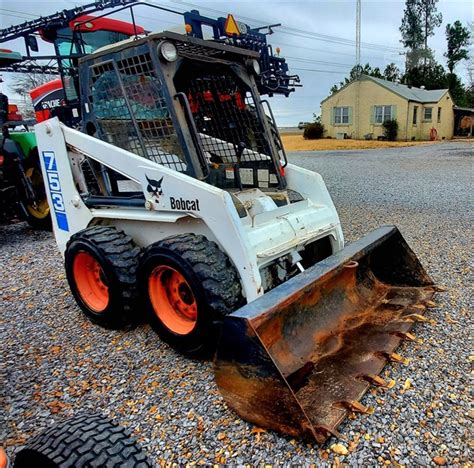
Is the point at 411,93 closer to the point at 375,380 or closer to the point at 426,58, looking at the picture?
the point at 426,58

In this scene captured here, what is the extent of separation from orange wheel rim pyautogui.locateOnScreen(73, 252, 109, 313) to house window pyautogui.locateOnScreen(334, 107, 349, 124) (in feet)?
107

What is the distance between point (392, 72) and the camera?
4831 centimetres

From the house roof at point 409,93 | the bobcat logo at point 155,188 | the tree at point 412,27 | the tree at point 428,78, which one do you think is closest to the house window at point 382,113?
the house roof at point 409,93

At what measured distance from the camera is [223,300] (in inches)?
104

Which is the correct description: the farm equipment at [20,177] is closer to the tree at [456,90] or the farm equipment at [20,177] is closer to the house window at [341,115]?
the house window at [341,115]

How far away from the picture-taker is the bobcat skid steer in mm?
2332

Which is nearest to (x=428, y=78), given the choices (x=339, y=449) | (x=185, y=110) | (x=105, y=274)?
(x=185, y=110)

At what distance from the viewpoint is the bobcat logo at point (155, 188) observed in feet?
9.89

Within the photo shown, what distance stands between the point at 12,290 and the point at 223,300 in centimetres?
295

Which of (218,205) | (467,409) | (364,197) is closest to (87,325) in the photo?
(218,205)

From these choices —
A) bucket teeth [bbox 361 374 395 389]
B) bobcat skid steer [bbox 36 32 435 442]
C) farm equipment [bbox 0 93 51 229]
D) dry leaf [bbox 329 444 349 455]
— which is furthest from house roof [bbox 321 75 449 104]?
dry leaf [bbox 329 444 349 455]

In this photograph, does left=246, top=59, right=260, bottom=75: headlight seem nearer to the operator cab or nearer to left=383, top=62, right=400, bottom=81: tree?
the operator cab

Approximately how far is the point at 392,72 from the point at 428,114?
17.3 meters

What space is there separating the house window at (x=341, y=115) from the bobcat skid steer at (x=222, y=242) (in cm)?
3162
